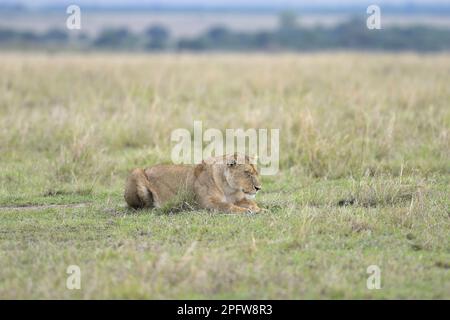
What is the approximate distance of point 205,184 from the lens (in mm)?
8727

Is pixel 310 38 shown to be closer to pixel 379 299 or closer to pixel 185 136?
pixel 185 136

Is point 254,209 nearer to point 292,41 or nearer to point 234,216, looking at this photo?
point 234,216

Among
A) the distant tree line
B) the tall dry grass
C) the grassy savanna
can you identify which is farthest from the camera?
the distant tree line

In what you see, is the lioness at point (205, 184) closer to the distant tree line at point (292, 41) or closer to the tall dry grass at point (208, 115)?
the tall dry grass at point (208, 115)

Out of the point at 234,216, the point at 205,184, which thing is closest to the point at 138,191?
the point at 205,184

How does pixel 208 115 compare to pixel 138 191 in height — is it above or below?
below

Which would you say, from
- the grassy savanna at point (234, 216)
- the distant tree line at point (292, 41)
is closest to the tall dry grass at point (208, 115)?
the grassy savanna at point (234, 216)

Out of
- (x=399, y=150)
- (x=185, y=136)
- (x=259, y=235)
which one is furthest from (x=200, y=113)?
(x=259, y=235)

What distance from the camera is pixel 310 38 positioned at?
59219 mm

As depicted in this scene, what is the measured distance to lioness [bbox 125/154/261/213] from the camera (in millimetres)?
8570

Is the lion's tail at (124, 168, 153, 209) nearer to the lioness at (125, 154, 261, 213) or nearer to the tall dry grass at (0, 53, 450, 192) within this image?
the lioness at (125, 154, 261, 213)

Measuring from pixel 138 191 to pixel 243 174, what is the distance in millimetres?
1097

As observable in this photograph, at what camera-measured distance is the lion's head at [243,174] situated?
8523 mm

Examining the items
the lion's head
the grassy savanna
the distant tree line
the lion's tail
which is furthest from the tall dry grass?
the distant tree line
